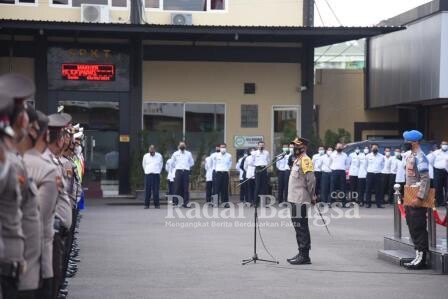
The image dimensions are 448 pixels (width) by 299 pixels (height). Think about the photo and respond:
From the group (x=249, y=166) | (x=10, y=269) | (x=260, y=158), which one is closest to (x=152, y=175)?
(x=249, y=166)

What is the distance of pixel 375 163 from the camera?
2539cm

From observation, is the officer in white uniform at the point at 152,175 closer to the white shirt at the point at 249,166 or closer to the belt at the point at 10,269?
the white shirt at the point at 249,166

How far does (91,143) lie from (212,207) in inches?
239

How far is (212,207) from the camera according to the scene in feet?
79.5

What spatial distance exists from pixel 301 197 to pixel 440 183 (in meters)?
14.7

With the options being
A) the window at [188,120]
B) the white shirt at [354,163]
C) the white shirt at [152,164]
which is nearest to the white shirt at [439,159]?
the white shirt at [354,163]

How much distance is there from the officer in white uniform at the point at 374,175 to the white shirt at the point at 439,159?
5.56ft

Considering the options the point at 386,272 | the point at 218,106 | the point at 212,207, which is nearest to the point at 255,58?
the point at 218,106

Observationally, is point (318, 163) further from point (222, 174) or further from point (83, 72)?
point (83, 72)

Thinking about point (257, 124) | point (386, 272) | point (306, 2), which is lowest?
point (386, 272)

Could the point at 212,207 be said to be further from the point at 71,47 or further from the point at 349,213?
the point at 71,47

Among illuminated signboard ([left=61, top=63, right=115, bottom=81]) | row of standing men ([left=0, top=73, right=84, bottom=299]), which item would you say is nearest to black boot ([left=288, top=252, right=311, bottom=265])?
row of standing men ([left=0, top=73, right=84, bottom=299])

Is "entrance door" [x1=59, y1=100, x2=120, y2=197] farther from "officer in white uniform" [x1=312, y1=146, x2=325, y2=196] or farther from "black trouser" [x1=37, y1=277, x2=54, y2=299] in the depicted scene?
"black trouser" [x1=37, y1=277, x2=54, y2=299]

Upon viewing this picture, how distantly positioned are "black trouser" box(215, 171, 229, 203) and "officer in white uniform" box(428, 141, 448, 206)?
6845mm
